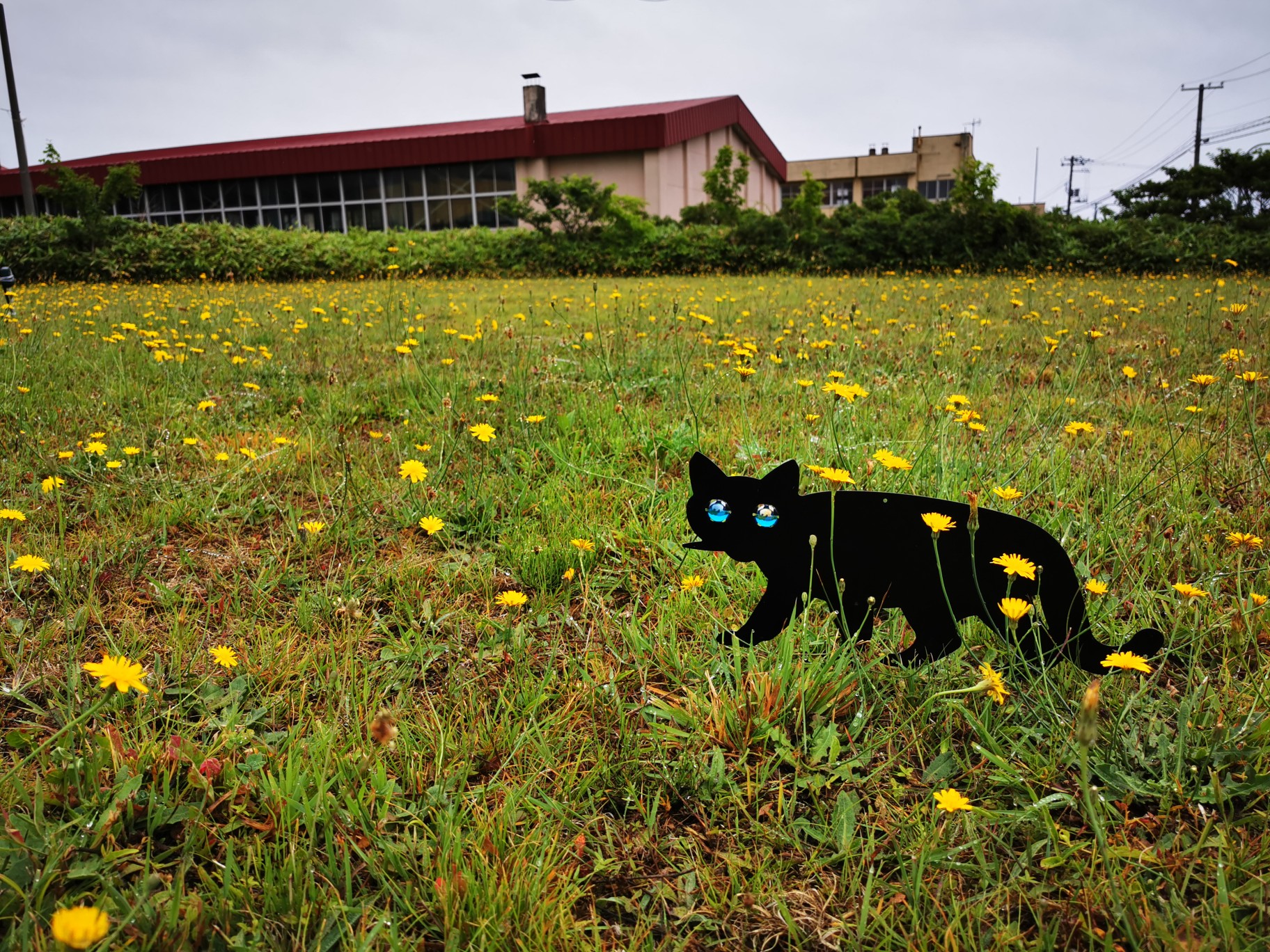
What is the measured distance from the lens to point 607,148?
21406 mm

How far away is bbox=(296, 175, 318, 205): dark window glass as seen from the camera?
82.5 ft

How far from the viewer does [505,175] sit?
23.2m

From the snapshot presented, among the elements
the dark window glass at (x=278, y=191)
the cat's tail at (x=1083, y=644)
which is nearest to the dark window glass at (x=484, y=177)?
the dark window glass at (x=278, y=191)

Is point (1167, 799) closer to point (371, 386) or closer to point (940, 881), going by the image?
point (940, 881)

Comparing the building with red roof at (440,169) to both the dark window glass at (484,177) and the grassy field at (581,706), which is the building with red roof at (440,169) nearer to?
the dark window glass at (484,177)

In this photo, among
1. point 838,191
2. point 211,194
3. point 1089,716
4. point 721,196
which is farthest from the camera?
point 838,191

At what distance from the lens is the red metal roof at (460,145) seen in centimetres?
2134

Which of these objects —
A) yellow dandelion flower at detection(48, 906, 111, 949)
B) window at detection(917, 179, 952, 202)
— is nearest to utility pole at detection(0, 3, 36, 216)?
yellow dandelion flower at detection(48, 906, 111, 949)

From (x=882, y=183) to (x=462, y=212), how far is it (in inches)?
1540

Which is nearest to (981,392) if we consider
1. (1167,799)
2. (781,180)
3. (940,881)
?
(1167,799)

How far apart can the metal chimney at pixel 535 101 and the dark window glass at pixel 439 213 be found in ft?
12.6

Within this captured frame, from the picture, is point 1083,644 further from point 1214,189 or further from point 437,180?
point 1214,189

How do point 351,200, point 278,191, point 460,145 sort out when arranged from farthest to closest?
point 278,191 < point 351,200 < point 460,145

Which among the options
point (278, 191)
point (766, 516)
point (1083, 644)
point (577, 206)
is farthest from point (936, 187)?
point (766, 516)
